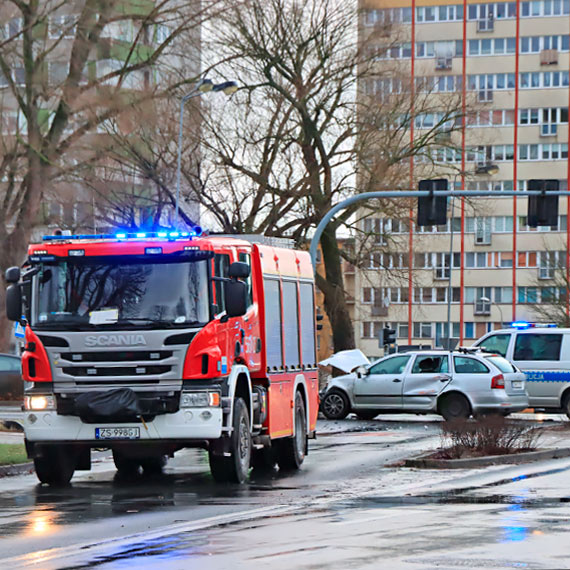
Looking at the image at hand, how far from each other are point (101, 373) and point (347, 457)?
615 cm

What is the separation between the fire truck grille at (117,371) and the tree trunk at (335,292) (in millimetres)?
28812

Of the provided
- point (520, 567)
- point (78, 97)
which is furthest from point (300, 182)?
point (520, 567)

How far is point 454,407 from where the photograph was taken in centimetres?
3102

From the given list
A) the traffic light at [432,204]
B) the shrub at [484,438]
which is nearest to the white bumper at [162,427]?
the shrub at [484,438]

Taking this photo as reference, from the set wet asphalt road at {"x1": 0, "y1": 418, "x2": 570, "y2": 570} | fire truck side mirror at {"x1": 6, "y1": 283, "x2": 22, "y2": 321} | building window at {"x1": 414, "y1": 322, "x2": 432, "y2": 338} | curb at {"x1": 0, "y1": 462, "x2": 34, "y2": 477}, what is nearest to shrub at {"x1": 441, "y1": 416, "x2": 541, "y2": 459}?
wet asphalt road at {"x1": 0, "y1": 418, "x2": 570, "y2": 570}

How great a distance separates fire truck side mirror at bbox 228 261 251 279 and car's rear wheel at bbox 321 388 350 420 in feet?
55.1

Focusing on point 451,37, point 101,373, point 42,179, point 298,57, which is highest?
point 451,37

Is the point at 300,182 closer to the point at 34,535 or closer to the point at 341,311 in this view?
the point at 341,311

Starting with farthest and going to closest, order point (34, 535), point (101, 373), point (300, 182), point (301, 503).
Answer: point (300, 182), point (101, 373), point (301, 503), point (34, 535)

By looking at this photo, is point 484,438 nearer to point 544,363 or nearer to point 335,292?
point 544,363

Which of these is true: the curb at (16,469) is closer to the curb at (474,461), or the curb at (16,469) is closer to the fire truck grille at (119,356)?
the fire truck grille at (119,356)

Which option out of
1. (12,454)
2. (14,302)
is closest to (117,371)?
(14,302)

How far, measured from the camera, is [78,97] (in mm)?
36844

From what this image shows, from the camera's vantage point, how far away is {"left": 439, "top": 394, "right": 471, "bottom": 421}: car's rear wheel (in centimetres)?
3084
